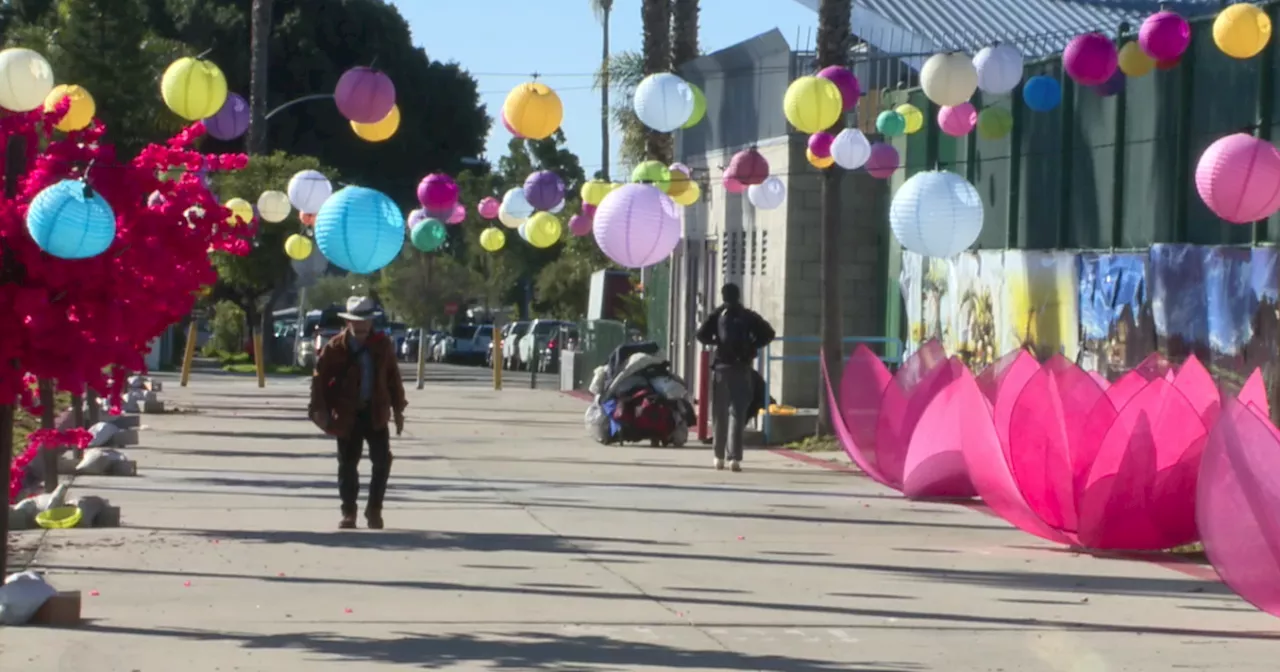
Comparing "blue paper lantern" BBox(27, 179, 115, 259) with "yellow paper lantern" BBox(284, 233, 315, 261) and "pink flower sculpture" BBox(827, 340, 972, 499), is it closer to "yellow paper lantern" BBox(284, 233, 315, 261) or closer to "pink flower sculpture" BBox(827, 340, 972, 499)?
"pink flower sculpture" BBox(827, 340, 972, 499)

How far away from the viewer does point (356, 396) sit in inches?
545

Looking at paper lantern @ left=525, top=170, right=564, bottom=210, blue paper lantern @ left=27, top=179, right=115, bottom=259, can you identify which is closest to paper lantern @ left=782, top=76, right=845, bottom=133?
paper lantern @ left=525, top=170, right=564, bottom=210

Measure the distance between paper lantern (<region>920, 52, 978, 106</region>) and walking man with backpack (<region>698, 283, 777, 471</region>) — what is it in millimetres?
2670

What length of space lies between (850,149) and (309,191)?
7414 millimetres

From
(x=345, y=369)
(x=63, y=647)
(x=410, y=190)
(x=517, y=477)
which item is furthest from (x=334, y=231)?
(x=410, y=190)

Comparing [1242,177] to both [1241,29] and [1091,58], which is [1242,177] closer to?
[1241,29]

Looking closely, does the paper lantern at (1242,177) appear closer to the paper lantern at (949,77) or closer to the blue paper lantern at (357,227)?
the paper lantern at (949,77)

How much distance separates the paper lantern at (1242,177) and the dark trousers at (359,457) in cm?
612

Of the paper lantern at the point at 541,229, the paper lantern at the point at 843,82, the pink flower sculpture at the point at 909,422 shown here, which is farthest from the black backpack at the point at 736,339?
the paper lantern at the point at 541,229

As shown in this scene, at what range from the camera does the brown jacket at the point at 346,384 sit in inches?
544

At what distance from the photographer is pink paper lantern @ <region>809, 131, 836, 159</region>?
2130cm

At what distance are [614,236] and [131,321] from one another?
9555 millimetres

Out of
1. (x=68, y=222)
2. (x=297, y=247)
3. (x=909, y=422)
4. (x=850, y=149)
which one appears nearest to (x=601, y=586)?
(x=68, y=222)

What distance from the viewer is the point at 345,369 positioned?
13.9m
